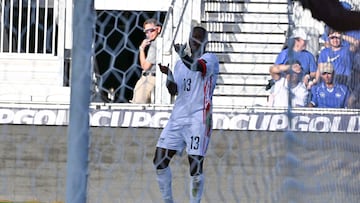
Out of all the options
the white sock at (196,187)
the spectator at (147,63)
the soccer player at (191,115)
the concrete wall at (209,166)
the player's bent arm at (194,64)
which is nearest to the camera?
the concrete wall at (209,166)

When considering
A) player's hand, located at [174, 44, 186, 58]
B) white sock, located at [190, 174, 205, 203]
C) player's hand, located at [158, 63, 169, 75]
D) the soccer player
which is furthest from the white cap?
white sock, located at [190, 174, 205, 203]

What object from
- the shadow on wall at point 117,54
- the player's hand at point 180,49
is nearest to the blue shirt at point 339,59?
the shadow on wall at point 117,54

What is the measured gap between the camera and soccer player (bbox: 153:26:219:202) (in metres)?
8.19

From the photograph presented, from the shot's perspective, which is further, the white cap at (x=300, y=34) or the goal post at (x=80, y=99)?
the white cap at (x=300, y=34)

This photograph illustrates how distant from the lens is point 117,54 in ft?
21.7

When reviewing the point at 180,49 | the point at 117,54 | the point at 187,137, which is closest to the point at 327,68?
the point at 117,54

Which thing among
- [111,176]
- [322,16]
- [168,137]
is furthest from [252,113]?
[322,16]

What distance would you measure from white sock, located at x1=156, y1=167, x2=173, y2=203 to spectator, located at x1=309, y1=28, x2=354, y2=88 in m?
2.62

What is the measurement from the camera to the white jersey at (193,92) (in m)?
8.44

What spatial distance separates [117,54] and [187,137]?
2412 millimetres

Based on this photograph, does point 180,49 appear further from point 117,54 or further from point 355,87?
point 355,87

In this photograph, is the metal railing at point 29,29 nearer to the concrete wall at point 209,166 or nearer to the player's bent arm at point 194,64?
the concrete wall at point 209,166

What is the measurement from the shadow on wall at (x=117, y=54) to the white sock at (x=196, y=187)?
1.61m

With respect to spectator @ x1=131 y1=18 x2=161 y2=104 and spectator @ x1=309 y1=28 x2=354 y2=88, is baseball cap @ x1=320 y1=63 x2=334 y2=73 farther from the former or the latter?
spectator @ x1=131 y1=18 x2=161 y2=104
